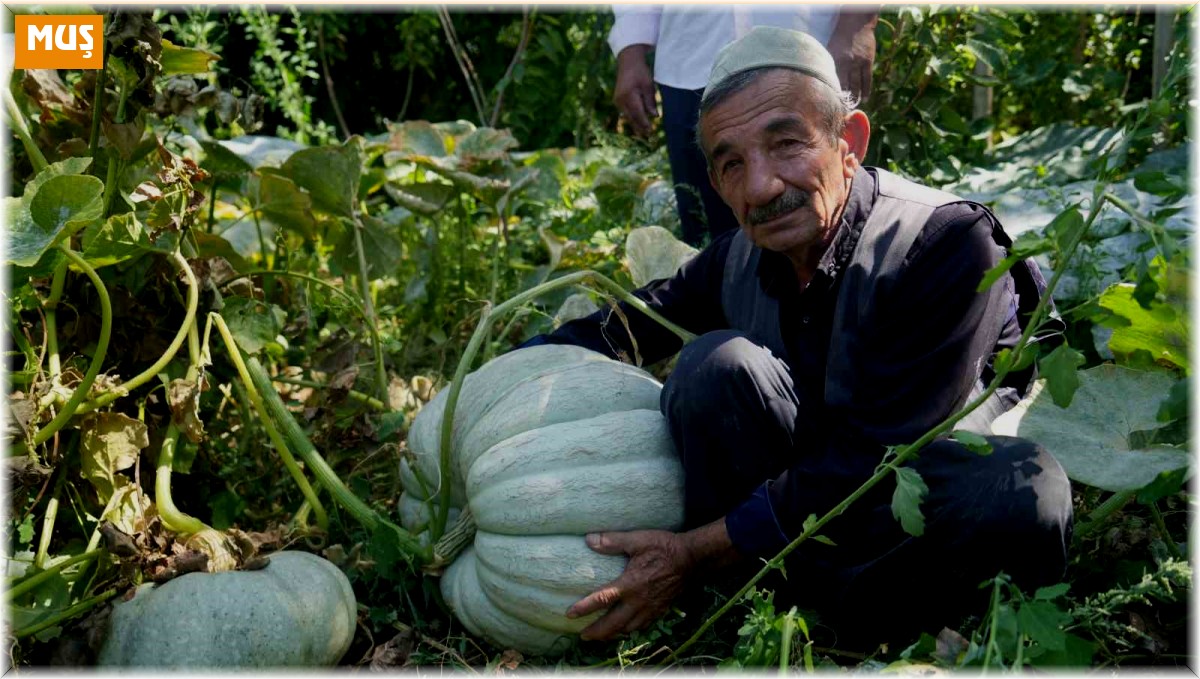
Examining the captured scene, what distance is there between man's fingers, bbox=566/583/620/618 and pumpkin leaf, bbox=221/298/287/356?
2.75 ft

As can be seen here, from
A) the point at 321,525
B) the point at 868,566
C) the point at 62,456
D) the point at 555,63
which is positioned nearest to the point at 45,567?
the point at 62,456

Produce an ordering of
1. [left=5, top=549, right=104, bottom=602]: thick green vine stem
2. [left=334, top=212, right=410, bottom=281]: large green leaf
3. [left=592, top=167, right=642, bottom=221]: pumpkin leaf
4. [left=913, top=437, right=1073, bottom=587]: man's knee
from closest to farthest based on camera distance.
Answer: [left=913, top=437, right=1073, bottom=587]: man's knee < [left=5, top=549, right=104, bottom=602]: thick green vine stem < [left=334, top=212, right=410, bottom=281]: large green leaf < [left=592, top=167, right=642, bottom=221]: pumpkin leaf

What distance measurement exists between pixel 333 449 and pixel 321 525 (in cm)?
34

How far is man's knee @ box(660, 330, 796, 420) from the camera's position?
195 cm

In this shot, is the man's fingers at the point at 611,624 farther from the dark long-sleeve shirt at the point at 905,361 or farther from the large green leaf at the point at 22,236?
the large green leaf at the point at 22,236

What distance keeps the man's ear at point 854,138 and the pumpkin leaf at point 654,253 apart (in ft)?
1.86

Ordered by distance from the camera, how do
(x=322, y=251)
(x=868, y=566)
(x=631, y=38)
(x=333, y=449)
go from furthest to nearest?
1. (x=322, y=251)
2. (x=631, y=38)
3. (x=333, y=449)
4. (x=868, y=566)

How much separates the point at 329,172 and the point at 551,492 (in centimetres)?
116

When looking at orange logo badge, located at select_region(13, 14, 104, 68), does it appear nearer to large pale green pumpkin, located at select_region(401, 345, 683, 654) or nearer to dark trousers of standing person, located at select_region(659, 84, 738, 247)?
large pale green pumpkin, located at select_region(401, 345, 683, 654)

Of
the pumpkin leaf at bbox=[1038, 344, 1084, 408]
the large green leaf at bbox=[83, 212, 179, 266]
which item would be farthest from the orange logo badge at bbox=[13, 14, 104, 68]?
the pumpkin leaf at bbox=[1038, 344, 1084, 408]

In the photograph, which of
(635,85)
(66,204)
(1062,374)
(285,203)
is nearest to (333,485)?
(66,204)

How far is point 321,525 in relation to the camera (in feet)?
7.58

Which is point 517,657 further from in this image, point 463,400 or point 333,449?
point 333,449

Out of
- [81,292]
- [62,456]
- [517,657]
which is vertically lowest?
[517,657]
